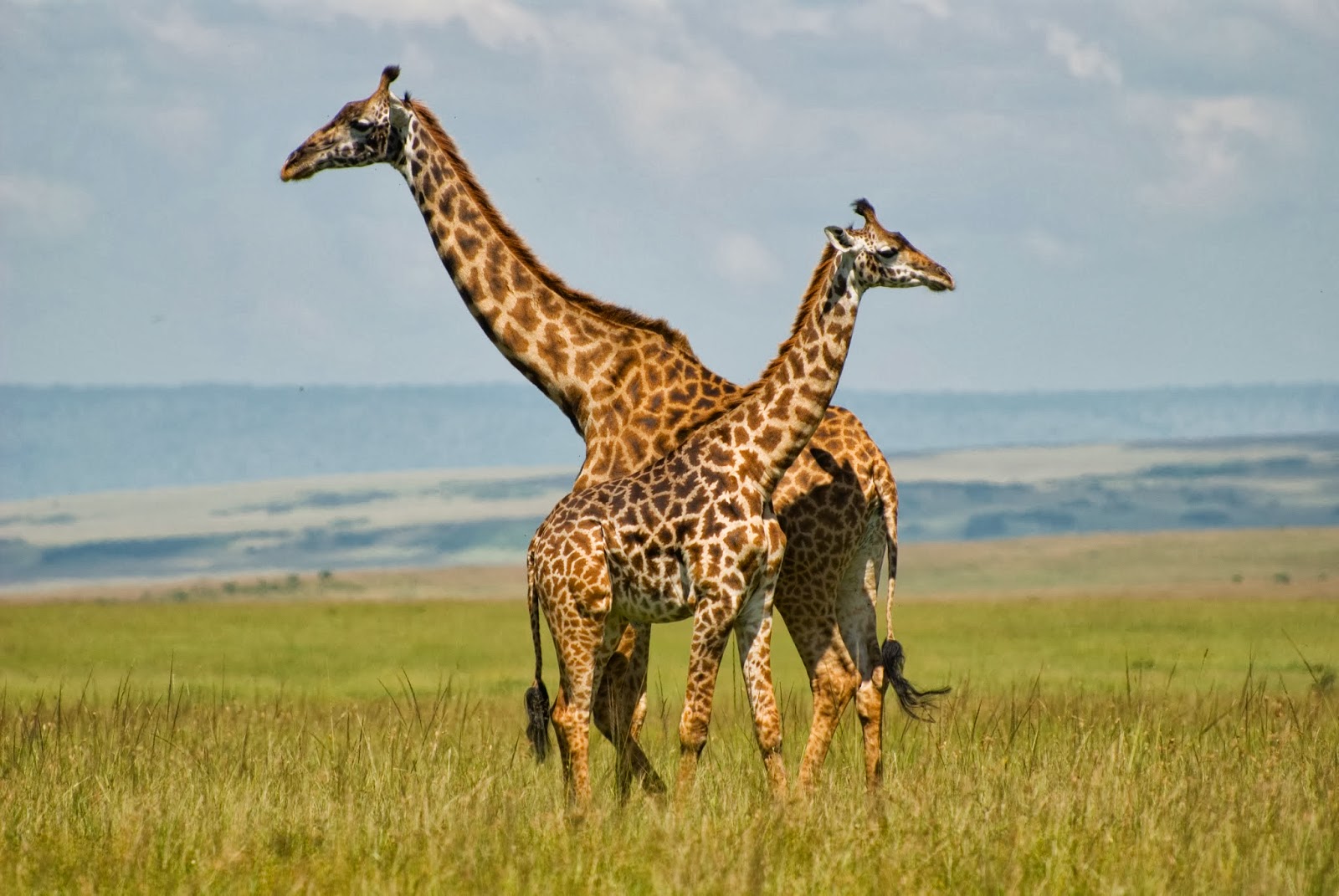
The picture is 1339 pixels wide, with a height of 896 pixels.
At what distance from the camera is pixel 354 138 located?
1101 centimetres

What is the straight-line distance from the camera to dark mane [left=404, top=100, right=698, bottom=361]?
1076cm

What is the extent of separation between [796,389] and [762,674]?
1.60 metres

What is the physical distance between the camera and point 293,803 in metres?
8.88

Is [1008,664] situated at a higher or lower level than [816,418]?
lower

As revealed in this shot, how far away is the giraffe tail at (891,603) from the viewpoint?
9898mm

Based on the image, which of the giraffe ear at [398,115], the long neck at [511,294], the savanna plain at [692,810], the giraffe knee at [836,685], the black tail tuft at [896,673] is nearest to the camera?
the savanna plain at [692,810]

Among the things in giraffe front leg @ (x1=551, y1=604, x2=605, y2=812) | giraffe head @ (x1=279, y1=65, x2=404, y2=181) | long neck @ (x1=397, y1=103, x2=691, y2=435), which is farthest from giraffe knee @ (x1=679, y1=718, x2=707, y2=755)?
giraffe head @ (x1=279, y1=65, x2=404, y2=181)

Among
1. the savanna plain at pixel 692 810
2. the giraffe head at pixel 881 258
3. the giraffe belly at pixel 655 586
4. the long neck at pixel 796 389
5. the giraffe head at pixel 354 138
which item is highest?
the giraffe head at pixel 354 138

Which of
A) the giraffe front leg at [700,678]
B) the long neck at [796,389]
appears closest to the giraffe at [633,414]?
the long neck at [796,389]

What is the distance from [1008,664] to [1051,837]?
1425 cm

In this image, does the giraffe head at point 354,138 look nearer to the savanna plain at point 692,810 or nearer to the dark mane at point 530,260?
the dark mane at point 530,260

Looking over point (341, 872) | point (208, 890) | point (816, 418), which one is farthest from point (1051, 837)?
point (208, 890)

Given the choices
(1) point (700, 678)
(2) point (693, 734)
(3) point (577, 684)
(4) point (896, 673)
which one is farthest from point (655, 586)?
(4) point (896, 673)

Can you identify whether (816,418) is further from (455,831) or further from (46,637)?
(46,637)
